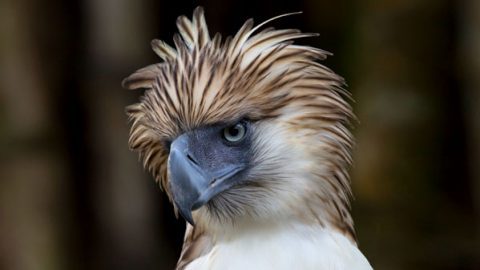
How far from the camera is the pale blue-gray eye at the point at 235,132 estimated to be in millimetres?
3020

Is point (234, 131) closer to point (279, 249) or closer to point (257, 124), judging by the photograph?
point (257, 124)

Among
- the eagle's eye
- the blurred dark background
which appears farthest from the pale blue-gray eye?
the blurred dark background

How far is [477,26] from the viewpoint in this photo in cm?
572

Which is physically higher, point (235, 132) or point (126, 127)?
point (235, 132)

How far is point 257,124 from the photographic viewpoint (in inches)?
119

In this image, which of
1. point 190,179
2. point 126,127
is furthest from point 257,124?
point 126,127

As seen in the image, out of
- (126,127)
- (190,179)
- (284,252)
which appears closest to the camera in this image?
(190,179)

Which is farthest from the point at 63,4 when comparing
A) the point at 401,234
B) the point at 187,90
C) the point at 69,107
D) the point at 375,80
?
the point at 187,90

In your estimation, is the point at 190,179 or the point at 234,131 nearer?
the point at 190,179

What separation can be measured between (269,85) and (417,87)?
10.5 ft

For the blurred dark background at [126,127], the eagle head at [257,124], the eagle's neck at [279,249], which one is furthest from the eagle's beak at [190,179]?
the blurred dark background at [126,127]

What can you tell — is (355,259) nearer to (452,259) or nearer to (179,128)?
(179,128)

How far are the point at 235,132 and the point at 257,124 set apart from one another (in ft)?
0.22

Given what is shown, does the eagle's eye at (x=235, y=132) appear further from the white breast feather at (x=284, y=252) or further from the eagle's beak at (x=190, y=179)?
the white breast feather at (x=284, y=252)
